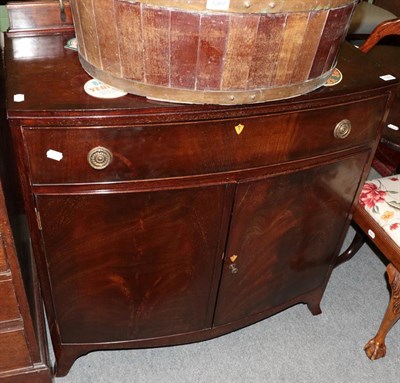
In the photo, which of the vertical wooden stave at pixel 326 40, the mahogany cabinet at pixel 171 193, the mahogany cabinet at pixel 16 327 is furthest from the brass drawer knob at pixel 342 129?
the mahogany cabinet at pixel 16 327

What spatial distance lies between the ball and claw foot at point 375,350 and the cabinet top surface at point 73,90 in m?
0.90

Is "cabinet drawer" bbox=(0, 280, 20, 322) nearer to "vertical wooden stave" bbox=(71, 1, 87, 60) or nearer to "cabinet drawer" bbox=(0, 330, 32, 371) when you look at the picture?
"cabinet drawer" bbox=(0, 330, 32, 371)

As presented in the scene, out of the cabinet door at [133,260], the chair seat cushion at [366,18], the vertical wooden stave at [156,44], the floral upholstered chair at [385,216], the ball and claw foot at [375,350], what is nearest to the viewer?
the vertical wooden stave at [156,44]

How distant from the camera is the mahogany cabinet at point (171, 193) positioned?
0.92 meters

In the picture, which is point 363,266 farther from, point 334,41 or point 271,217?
point 334,41

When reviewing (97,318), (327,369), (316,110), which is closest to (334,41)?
(316,110)

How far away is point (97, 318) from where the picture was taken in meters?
1.26

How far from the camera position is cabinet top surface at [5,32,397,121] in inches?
34.4

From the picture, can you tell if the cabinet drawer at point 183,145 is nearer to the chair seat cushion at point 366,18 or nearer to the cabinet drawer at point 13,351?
the cabinet drawer at point 13,351

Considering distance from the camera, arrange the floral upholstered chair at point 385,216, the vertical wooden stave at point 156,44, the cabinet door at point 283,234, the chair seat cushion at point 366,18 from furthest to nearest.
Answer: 1. the chair seat cushion at point 366,18
2. the floral upholstered chair at point 385,216
3. the cabinet door at point 283,234
4. the vertical wooden stave at point 156,44

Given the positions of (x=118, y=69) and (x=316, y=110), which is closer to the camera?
(x=118, y=69)

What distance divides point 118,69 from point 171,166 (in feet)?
0.74

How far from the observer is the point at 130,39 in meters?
0.83

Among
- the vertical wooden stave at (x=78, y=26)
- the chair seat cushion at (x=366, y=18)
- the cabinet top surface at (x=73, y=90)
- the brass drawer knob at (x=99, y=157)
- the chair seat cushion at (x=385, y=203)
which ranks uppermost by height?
the vertical wooden stave at (x=78, y=26)
